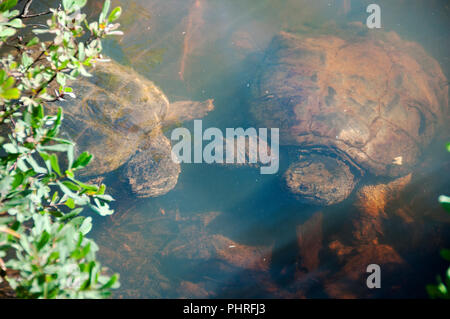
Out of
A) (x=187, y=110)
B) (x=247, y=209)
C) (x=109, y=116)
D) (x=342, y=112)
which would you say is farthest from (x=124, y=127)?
(x=342, y=112)

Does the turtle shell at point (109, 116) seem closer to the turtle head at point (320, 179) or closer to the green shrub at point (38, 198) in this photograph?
the green shrub at point (38, 198)

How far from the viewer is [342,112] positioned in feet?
12.2

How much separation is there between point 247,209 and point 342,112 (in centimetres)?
228

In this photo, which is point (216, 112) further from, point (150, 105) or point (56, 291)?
point (56, 291)

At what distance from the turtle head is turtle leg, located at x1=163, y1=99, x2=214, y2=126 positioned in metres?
1.95

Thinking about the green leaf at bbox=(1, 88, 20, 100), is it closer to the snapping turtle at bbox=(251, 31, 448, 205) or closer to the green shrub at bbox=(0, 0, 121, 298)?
the green shrub at bbox=(0, 0, 121, 298)

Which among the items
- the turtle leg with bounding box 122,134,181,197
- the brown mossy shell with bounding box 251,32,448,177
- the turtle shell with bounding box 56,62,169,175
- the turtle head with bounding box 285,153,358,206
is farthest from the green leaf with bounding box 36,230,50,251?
the brown mossy shell with bounding box 251,32,448,177

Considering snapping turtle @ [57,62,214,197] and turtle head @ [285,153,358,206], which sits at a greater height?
snapping turtle @ [57,62,214,197]

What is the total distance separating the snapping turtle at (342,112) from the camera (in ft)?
12.3

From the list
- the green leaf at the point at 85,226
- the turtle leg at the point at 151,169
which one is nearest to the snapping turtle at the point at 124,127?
the turtle leg at the point at 151,169

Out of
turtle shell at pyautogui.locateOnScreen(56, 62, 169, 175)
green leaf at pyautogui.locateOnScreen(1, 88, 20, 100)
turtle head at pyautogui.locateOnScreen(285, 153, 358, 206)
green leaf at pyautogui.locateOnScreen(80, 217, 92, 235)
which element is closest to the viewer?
green leaf at pyautogui.locateOnScreen(1, 88, 20, 100)

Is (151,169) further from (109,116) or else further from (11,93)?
(11,93)

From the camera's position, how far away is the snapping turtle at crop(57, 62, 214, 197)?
3.10 m

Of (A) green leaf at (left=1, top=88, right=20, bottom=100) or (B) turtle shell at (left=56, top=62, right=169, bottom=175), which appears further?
(B) turtle shell at (left=56, top=62, right=169, bottom=175)
